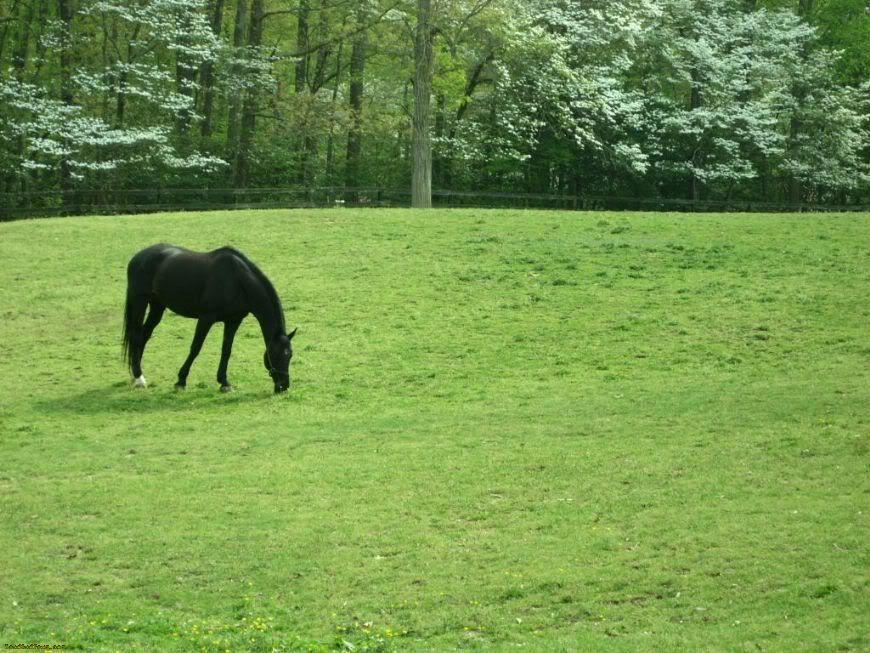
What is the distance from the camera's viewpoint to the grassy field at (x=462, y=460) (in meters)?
9.37

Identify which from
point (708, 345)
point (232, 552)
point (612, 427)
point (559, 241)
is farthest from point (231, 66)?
point (232, 552)

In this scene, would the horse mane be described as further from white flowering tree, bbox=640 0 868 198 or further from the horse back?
white flowering tree, bbox=640 0 868 198

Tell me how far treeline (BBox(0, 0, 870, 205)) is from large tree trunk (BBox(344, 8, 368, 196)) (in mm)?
80

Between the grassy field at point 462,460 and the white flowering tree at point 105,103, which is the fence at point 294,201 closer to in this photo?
the white flowering tree at point 105,103

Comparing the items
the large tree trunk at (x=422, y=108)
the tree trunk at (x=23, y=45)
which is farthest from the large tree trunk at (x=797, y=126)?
the tree trunk at (x=23, y=45)

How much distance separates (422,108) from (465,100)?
5683mm

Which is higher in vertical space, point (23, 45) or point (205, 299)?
point (23, 45)

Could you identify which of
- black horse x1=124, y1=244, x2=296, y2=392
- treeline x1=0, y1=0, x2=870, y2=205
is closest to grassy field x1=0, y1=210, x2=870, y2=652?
black horse x1=124, y1=244, x2=296, y2=392

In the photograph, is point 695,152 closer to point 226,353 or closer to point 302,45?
point 302,45

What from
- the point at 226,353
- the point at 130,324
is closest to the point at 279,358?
the point at 226,353

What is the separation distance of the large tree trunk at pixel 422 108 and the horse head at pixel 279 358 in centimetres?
2055

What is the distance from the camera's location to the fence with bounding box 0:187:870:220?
126 ft

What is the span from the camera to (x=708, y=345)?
20.1m

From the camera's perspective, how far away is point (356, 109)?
140 ft
